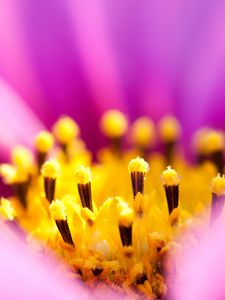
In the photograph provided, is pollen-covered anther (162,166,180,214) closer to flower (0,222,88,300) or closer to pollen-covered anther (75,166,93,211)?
pollen-covered anther (75,166,93,211)

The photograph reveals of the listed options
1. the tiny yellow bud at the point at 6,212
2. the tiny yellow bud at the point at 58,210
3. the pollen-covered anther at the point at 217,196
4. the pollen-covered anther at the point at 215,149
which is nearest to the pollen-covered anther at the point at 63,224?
the tiny yellow bud at the point at 58,210

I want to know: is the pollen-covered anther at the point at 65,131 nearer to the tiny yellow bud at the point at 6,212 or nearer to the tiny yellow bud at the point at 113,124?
the tiny yellow bud at the point at 113,124

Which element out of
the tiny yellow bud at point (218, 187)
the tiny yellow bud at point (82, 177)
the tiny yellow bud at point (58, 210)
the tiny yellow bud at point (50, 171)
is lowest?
the tiny yellow bud at point (58, 210)

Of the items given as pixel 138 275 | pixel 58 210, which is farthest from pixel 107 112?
pixel 138 275

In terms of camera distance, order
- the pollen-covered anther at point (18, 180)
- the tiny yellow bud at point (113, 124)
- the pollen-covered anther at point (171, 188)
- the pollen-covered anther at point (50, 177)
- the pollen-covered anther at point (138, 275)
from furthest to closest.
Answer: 1. the tiny yellow bud at point (113, 124)
2. the pollen-covered anther at point (18, 180)
3. the pollen-covered anther at point (50, 177)
4. the pollen-covered anther at point (171, 188)
5. the pollen-covered anther at point (138, 275)

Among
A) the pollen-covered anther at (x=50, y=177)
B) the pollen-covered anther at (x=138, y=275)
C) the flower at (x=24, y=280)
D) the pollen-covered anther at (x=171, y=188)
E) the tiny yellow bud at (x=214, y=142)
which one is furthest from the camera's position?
the tiny yellow bud at (x=214, y=142)

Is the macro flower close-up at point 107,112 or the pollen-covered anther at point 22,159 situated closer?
the macro flower close-up at point 107,112

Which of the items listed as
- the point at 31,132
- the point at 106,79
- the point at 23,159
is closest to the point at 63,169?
the point at 23,159

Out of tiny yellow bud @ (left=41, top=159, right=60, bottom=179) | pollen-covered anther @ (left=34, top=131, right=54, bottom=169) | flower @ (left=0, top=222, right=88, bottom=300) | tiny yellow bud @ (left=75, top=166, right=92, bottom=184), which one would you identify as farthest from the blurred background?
flower @ (left=0, top=222, right=88, bottom=300)
